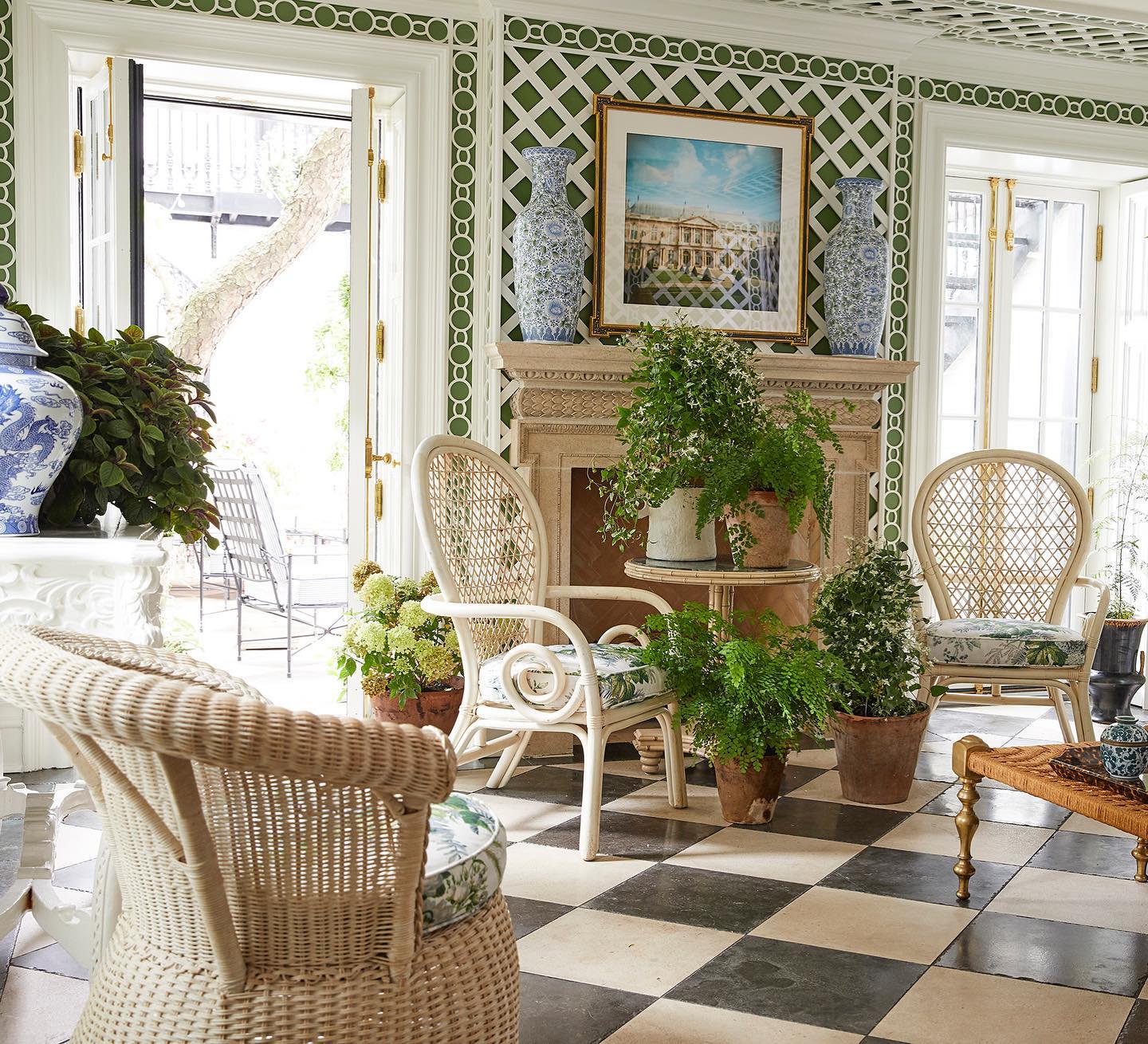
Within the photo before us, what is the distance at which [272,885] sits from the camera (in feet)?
5.22

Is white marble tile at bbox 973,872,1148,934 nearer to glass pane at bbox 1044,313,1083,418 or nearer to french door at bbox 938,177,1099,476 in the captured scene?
french door at bbox 938,177,1099,476

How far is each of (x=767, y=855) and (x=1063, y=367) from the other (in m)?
3.32

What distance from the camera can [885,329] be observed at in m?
4.82

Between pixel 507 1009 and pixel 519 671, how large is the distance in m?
1.57

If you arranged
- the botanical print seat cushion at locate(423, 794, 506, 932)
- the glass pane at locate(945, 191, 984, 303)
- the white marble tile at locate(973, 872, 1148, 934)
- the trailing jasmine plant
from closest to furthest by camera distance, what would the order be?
1. the botanical print seat cushion at locate(423, 794, 506, 932)
2. the white marble tile at locate(973, 872, 1148, 934)
3. the trailing jasmine plant
4. the glass pane at locate(945, 191, 984, 303)

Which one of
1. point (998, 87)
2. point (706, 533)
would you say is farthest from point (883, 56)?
point (706, 533)

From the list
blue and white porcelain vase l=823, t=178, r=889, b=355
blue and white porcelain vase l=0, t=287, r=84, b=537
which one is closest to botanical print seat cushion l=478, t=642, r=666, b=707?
blue and white porcelain vase l=0, t=287, r=84, b=537

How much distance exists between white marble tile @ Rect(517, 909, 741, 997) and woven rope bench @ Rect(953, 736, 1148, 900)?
683 millimetres

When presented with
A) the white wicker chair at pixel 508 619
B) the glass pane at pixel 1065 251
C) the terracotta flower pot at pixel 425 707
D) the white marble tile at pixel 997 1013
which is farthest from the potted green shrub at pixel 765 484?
the glass pane at pixel 1065 251

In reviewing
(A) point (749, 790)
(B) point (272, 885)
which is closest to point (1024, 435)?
(A) point (749, 790)

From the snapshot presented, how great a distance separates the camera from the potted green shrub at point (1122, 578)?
5.09m

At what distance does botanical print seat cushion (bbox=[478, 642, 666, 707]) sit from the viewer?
3264 millimetres

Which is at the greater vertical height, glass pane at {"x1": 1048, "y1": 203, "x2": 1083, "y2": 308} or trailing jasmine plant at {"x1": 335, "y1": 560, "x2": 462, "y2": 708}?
glass pane at {"x1": 1048, "y1": 203, "x2": 1083, "y2": 308}

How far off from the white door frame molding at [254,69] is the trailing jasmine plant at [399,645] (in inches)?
13.4
